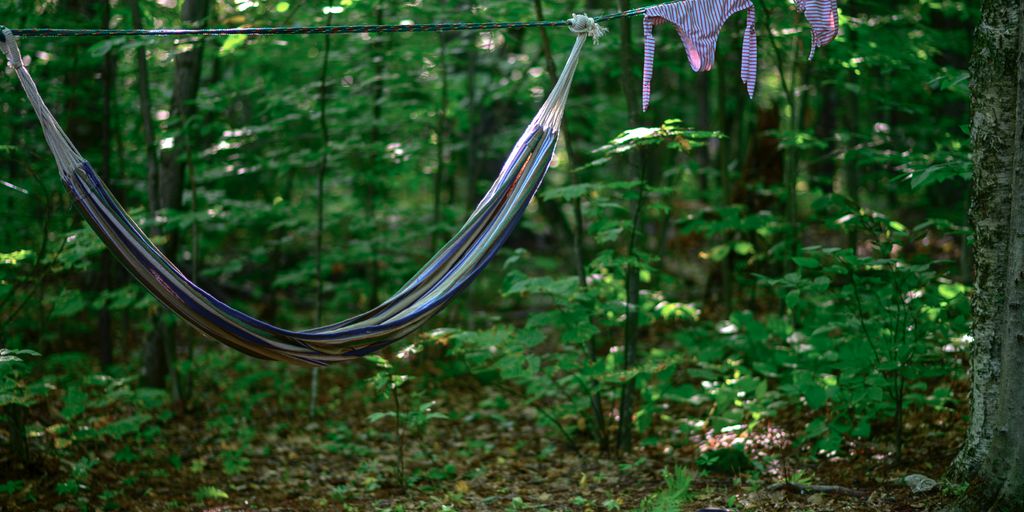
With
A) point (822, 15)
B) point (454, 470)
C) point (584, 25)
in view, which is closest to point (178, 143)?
point (454, 470)

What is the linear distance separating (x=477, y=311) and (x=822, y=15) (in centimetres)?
385

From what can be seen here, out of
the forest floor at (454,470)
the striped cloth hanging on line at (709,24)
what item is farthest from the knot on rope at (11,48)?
the striped cloth hanging on line at (709,24)

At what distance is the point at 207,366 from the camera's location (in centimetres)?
468

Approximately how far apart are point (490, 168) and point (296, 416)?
3.24 metres

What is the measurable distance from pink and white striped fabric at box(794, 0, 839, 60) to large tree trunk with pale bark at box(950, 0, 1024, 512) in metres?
0.40

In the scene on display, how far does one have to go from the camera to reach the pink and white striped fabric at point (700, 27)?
2324mm

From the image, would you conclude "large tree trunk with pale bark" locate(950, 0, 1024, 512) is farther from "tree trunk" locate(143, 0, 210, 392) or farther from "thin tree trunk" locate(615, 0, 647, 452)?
"tree trunk" locate(143, 0, 210, 392)

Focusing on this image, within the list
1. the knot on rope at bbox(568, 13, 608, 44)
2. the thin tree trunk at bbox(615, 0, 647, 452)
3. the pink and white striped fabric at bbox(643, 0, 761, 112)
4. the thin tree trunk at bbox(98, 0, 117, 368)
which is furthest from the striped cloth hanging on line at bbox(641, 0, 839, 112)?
the thin tree trunk at bbox(98, 0, 117, 368)

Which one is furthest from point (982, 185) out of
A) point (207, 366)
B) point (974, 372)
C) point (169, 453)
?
point (207, 366)

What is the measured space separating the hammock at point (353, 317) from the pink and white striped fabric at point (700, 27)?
19cm

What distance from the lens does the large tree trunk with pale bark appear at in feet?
6.44

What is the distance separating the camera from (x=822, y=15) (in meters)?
2.32

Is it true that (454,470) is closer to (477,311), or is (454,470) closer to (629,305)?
(629,305)

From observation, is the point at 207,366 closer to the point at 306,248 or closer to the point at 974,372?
the point at 306,248
